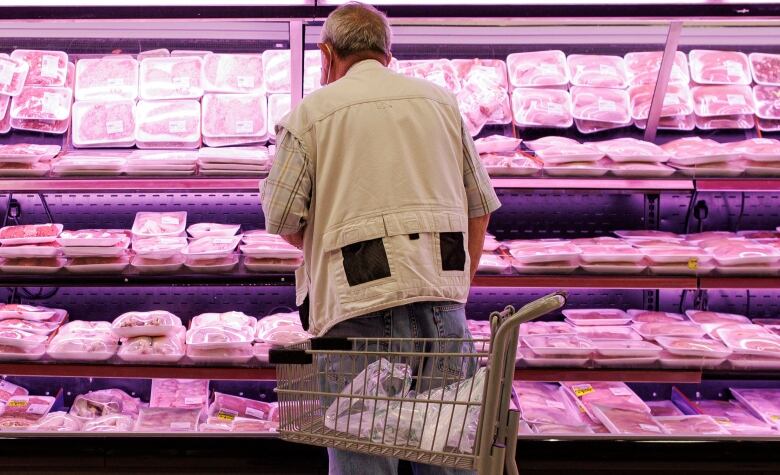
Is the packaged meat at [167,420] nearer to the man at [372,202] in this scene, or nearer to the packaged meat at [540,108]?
the man at [372,202]

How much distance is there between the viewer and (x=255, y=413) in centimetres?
335

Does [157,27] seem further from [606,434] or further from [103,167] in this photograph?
[606,434]

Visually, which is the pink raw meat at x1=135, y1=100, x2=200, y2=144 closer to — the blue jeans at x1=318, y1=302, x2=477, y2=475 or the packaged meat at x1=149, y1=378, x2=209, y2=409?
the packaged meat at x1=149, y1=378, x2=209, y2=409

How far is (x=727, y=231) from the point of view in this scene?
3.61 metres

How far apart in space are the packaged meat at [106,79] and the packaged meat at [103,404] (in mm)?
1266

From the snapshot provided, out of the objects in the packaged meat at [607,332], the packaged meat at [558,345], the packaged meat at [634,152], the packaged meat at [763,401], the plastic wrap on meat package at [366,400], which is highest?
the packaged meat at [634,152]

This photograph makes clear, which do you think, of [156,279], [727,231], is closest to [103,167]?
[156,279]

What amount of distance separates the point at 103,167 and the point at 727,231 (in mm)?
2666

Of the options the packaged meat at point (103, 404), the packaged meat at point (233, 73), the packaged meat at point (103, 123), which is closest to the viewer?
the packaged meat at point (103, 404)

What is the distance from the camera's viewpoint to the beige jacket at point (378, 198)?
2.12 metres

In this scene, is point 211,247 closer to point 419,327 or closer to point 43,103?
point 43,103

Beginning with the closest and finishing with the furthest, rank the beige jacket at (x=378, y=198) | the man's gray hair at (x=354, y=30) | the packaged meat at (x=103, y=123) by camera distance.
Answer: the beige jacket at (x=378, y=198) < the man's gray hair at (x=354, y=30) < the packaged meat at (x=103, y=123)

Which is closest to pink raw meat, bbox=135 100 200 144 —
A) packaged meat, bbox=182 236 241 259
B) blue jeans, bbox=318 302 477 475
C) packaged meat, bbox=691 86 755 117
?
packaged meat, bbox=182 236 241 259

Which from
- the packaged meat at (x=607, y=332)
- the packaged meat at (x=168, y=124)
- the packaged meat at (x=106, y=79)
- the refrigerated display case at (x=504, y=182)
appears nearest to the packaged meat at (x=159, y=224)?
the refrigerated display case at (x=504, y=182)
